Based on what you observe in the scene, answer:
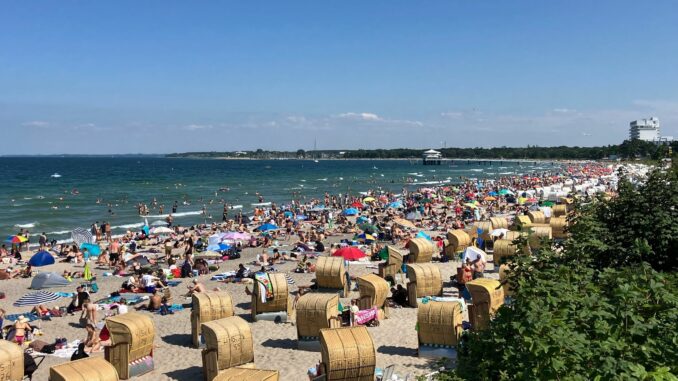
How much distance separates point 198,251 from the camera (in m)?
25.4

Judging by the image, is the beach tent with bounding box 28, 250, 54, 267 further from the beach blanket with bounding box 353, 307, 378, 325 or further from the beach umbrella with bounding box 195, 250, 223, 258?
the beach blanket with bounding box 353, 307, 378, 325

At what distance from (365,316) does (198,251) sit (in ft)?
45.5

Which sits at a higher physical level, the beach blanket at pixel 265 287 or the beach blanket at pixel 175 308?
the beach blanket at pixel 265 287

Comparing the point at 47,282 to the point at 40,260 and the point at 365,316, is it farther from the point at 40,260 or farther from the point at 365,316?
the point at 365,316

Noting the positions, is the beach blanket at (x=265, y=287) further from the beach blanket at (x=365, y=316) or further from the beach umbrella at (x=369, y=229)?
the beach umbrella at (x=369, y=229)

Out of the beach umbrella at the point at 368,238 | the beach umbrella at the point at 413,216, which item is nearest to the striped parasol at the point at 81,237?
the beach umbrella at the point at 368,238

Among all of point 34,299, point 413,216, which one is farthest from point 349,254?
point 413,216

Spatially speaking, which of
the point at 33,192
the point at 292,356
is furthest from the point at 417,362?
the point at 33,192

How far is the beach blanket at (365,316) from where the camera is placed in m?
13.0

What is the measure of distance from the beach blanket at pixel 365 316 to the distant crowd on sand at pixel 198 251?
1961mm

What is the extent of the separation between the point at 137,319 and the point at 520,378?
801 cm

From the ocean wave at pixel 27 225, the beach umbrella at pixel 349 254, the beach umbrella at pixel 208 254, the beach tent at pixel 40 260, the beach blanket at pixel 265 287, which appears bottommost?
the ocean wave at pixel 27 225

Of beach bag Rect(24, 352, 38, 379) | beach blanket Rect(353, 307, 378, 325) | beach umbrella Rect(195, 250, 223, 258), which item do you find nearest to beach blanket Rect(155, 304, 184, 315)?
beach bag Rect(24, 352, 38, 379)

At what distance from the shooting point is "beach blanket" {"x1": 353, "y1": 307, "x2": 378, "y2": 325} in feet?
42.6
